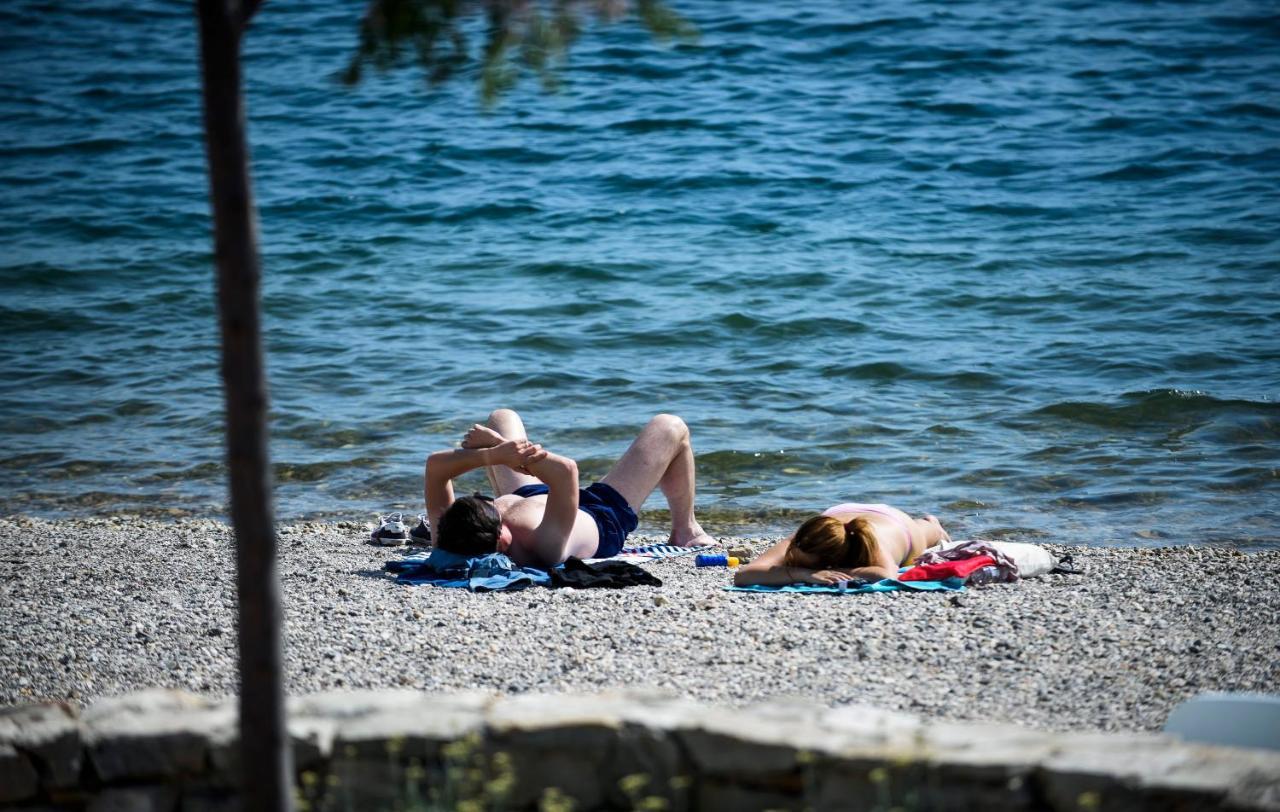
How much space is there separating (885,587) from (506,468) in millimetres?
2501

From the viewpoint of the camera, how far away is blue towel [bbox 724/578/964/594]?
6.08 meters

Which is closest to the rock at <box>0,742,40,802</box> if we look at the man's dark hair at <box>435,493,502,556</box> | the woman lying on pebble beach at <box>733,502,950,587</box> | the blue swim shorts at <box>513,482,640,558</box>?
the man's dark hair at <box>435,493,502,556</box>

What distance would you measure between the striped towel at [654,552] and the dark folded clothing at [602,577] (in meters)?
0.83

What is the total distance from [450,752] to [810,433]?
6996 mm

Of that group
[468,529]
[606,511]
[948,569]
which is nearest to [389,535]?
[468,529]

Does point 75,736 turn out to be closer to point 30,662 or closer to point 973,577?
point 30,662

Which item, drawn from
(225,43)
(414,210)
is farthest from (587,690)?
(414,210)

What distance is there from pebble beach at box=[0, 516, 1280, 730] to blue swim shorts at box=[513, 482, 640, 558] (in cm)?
75

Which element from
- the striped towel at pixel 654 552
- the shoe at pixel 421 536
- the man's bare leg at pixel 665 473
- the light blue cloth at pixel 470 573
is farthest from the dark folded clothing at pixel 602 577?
the shoe at pixel 421 536

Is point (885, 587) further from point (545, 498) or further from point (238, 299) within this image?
point (238, 299)

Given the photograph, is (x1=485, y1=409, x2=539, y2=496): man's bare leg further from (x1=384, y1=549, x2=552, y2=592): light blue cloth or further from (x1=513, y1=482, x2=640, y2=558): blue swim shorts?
(x1=384, y1=549, x2=552, y2=592): light blue cloth

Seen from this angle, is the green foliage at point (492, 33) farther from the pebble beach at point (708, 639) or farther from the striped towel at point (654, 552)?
the striped towel at point (654, 552)

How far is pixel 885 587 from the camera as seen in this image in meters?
6.10

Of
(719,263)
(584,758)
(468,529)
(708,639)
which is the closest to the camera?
(584,758)
